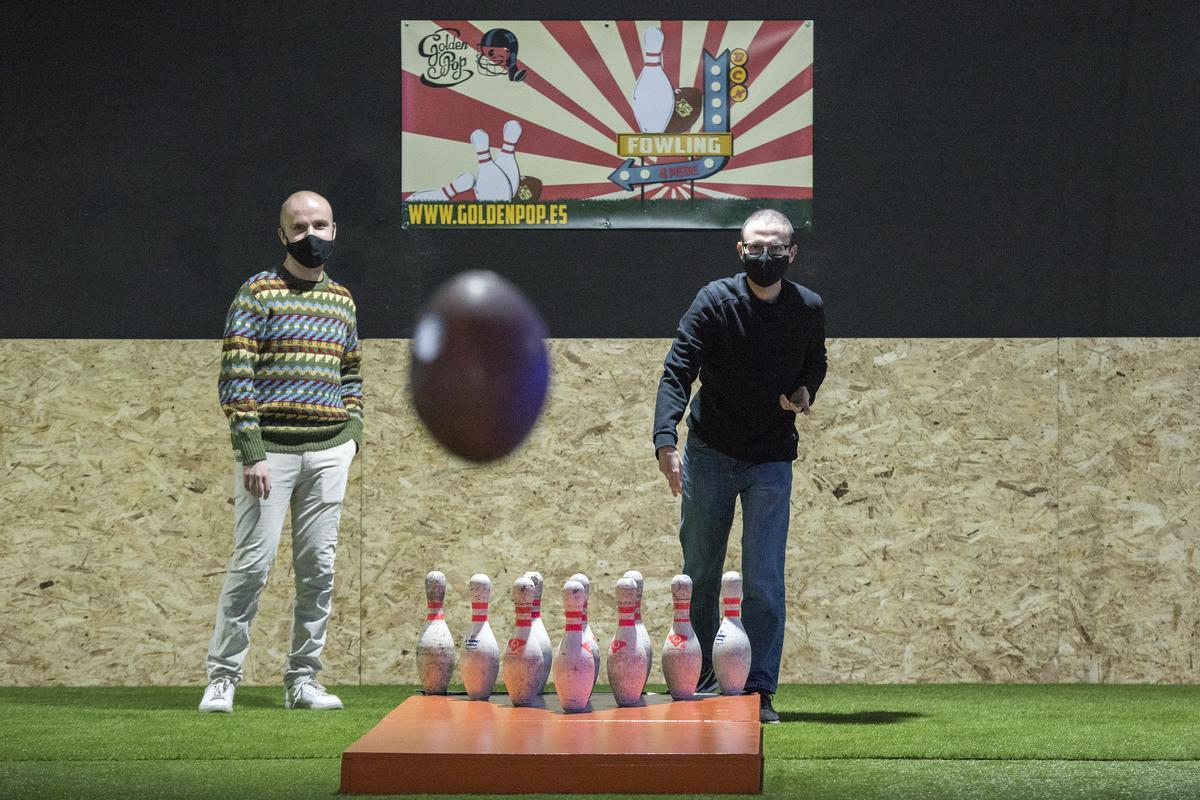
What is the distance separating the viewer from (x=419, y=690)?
17.6ft

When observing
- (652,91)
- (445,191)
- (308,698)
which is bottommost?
(308,698)

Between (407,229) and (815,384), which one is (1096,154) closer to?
(815,384)

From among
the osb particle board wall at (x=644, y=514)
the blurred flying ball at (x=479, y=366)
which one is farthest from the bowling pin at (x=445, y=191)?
the osb particle board wall at (x=644, y=514)

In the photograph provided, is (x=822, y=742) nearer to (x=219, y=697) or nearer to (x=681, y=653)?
(x=681, y=653)

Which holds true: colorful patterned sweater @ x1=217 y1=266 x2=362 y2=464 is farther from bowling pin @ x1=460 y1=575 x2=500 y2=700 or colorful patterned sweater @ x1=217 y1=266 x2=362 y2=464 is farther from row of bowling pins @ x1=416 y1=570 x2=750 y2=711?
bowling pin @ x1=460 y1=575 x2=500 y2=700

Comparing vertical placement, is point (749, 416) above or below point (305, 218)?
below

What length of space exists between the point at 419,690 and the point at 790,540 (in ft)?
4.83

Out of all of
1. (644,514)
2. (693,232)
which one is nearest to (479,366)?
(644,514)

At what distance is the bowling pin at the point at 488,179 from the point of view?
576cm

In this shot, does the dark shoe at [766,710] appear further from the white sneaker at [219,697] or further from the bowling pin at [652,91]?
the bowling pin at [652,91]

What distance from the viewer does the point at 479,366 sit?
5.54 metres

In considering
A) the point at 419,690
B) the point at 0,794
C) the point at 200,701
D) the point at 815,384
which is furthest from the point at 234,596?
the point at 815,384

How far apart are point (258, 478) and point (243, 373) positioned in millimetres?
321

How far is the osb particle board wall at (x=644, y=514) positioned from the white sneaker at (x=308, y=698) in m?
0.83
